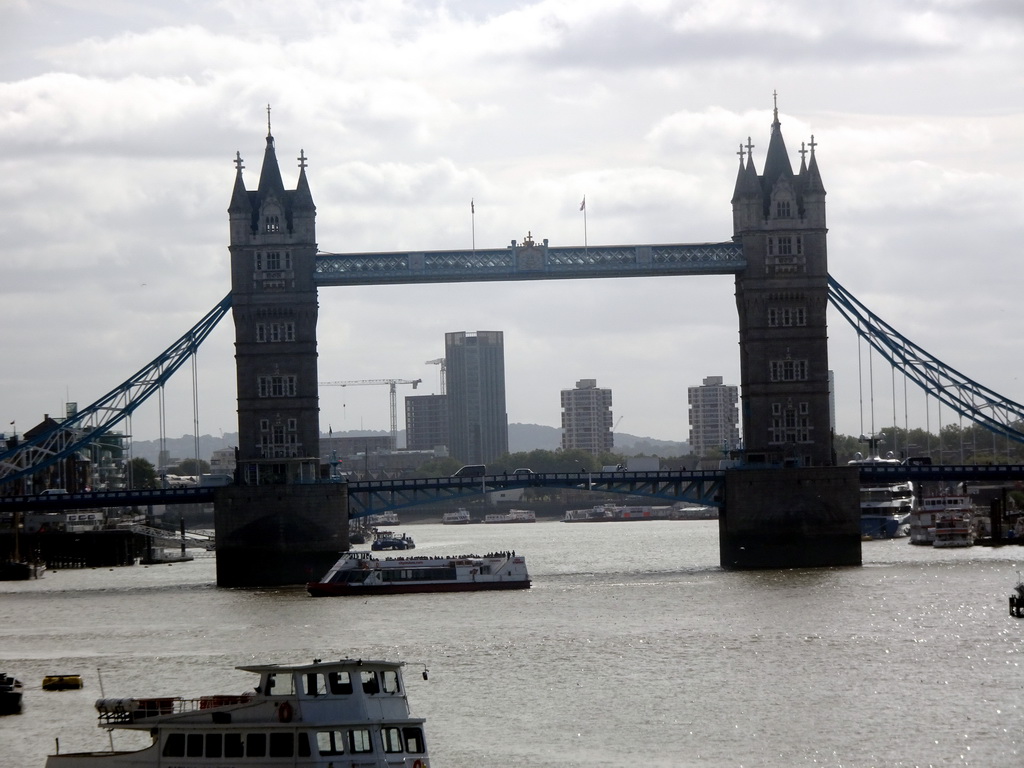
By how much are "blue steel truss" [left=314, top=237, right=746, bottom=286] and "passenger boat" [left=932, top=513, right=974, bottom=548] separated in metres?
38.8

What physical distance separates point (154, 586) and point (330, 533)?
14331 mm

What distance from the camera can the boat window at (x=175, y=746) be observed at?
4712 cm

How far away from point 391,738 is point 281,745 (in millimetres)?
2495

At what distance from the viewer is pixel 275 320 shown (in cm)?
12212

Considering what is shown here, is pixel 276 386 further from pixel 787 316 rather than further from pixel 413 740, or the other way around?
pixel 413 740

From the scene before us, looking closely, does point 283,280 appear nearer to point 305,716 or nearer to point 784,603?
point 784,603

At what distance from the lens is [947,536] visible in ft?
499

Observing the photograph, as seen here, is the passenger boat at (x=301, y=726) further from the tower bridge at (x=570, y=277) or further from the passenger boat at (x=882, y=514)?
→ the passenger boat at (x=882, y=514)

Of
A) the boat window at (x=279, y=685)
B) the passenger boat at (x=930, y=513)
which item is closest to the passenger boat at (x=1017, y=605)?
the boat window at (x=279, y=685)

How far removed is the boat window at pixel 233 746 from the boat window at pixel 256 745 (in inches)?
8.5

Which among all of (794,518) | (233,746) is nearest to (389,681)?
(233,746)

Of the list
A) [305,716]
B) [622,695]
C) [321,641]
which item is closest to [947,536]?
[321,641]

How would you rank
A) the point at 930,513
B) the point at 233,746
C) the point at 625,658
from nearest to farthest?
the point at 233,746
the point at 625,658
the point at 930,513

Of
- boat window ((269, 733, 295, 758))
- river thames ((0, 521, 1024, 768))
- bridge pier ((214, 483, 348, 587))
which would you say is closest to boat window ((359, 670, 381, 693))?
boat window ((269, 733, 295, 758))
